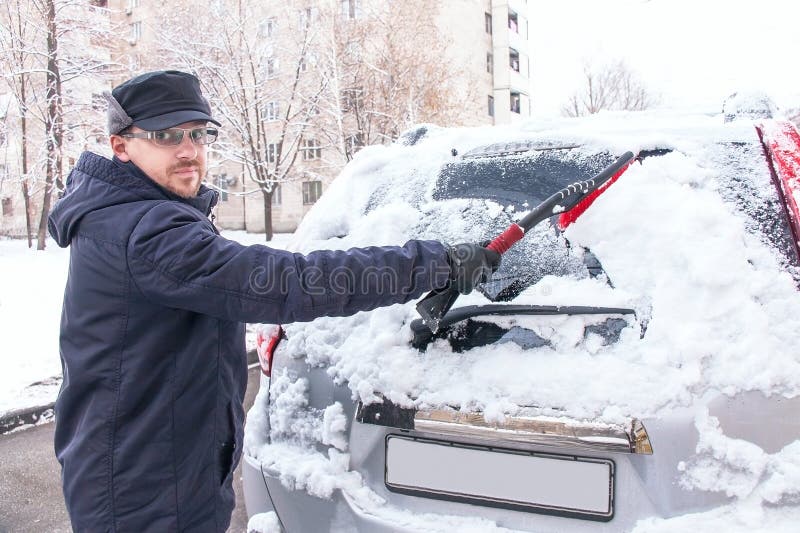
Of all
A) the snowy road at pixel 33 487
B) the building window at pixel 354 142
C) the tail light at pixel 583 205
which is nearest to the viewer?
the tail light at pixel 583 205

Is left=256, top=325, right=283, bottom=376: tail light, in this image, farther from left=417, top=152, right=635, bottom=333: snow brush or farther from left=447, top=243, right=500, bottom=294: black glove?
left=447, top=243, right=500, bottom=294: black glove

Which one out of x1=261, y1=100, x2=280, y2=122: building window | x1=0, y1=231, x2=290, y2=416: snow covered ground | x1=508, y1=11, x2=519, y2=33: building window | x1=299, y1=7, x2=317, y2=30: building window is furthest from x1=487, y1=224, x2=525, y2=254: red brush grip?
x1=508, y1=11, x2=519, y2=33: building window

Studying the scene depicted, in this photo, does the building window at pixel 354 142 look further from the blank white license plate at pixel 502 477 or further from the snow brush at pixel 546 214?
the blank white license plate at pixel 502 477

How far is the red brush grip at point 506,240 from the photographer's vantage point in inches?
65.1

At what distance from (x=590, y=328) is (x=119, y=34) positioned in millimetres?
22192

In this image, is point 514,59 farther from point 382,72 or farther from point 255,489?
point 255,489

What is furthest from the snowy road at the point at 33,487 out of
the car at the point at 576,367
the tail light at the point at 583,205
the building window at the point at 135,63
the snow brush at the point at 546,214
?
the building window at the point at 135,63

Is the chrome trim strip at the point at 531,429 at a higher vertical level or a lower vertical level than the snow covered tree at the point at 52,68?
lower

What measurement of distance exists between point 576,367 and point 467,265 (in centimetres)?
38

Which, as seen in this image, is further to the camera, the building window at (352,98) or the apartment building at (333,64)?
the building window at (352,98)

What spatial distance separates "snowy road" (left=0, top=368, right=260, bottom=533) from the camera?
3170mm

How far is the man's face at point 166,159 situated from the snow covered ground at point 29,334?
13.6 ft

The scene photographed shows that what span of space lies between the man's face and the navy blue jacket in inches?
1.8

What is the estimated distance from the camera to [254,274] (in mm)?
1443
